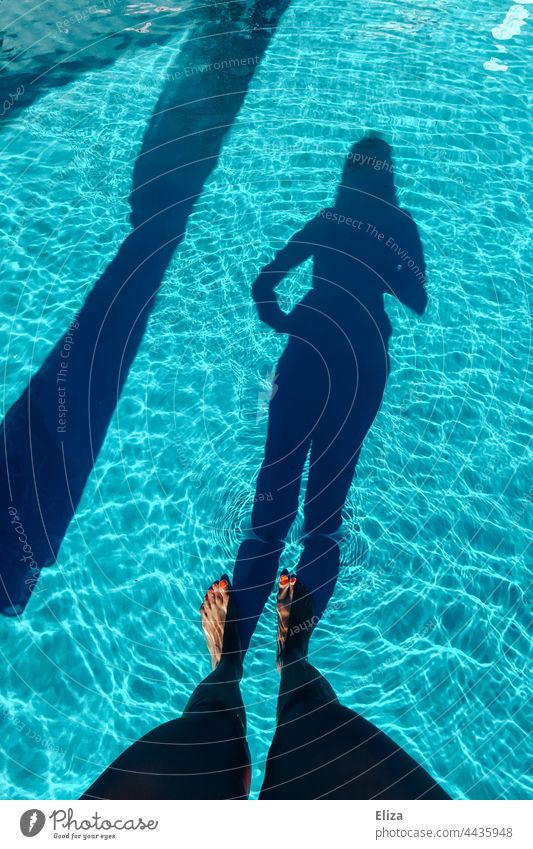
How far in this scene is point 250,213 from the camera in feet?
28.5

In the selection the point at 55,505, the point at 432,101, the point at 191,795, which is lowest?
the point at 191,795

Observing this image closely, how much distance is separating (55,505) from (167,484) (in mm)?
1231

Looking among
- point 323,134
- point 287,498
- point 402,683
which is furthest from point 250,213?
point 402,683

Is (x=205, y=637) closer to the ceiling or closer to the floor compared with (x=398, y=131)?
closer to the floor

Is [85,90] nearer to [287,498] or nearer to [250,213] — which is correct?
[250,213]

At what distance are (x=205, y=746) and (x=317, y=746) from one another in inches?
39.4

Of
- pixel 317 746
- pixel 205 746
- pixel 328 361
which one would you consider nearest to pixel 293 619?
pixel 317 746

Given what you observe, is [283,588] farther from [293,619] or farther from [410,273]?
[410,273]

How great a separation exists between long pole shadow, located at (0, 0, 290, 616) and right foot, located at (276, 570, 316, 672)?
2465 mm
